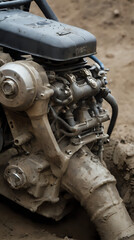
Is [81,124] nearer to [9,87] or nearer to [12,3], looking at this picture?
[9,87]

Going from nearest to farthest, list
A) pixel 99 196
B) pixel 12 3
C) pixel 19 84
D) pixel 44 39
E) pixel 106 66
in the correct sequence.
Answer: pixel 19 84 < pixel 44 39 < pixel 99 196 < pixel 12 3 < pixel 106 66

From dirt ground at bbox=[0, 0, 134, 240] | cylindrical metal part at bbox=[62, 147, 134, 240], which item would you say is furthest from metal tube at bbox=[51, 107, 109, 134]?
dirt ground at bbox=[0, 0, 134, 240]

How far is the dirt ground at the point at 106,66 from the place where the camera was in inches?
128

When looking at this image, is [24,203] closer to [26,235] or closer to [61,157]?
[26,235]

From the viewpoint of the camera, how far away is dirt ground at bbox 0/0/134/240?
3.25 m

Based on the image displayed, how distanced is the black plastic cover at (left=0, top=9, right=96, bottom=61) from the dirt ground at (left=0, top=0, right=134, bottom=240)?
124 cm

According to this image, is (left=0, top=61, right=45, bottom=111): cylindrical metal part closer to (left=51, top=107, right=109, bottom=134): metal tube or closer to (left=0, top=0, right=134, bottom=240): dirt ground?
(left=51, top=107, right=109, bottom=134): metal tube

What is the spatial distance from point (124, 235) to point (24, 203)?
717 millimetres

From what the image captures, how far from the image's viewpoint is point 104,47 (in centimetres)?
631

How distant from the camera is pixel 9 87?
2.70 metres

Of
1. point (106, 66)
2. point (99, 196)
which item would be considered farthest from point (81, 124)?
point (106, 66)

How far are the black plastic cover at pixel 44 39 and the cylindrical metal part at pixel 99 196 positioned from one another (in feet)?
2.34

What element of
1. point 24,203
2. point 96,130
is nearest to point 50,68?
point 96,130

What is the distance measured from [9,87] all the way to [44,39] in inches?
15.4
